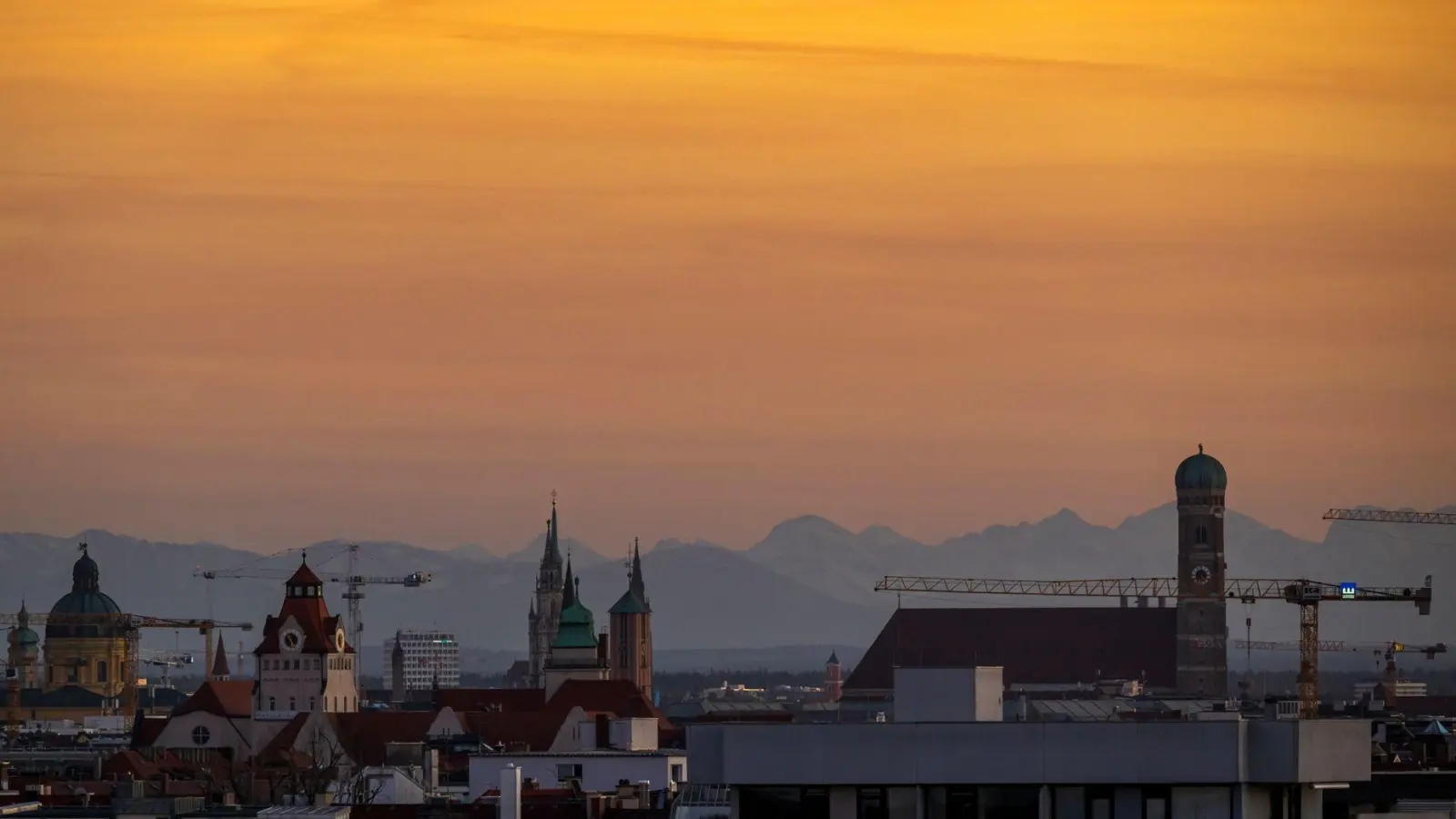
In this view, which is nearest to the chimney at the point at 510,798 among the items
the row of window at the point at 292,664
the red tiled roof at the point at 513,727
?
the red tiled roof at the point at 513,727

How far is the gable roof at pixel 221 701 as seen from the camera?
631ft

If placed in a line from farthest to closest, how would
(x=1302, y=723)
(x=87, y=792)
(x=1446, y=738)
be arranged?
(x=1446, y=738) < (x=87, y=792) < (x=1302, y=723)

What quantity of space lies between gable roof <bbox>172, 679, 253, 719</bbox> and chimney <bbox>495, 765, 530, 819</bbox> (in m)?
105

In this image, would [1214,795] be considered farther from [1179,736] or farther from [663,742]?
[663,742]

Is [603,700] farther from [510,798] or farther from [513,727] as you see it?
[510,798]

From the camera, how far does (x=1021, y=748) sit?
39.8 meters

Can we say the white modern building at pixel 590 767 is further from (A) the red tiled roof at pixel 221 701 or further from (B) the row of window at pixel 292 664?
(B) the row of window at pixel 292 664

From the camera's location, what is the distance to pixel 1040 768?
3978cm

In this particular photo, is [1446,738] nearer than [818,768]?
No

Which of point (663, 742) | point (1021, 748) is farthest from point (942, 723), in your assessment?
point (663, 742)

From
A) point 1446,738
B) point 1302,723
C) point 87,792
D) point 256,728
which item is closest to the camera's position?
point 1302,723

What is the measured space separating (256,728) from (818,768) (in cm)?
15494

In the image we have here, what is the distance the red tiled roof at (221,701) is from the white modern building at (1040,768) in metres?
155

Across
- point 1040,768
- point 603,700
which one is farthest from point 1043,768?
point 603,700
